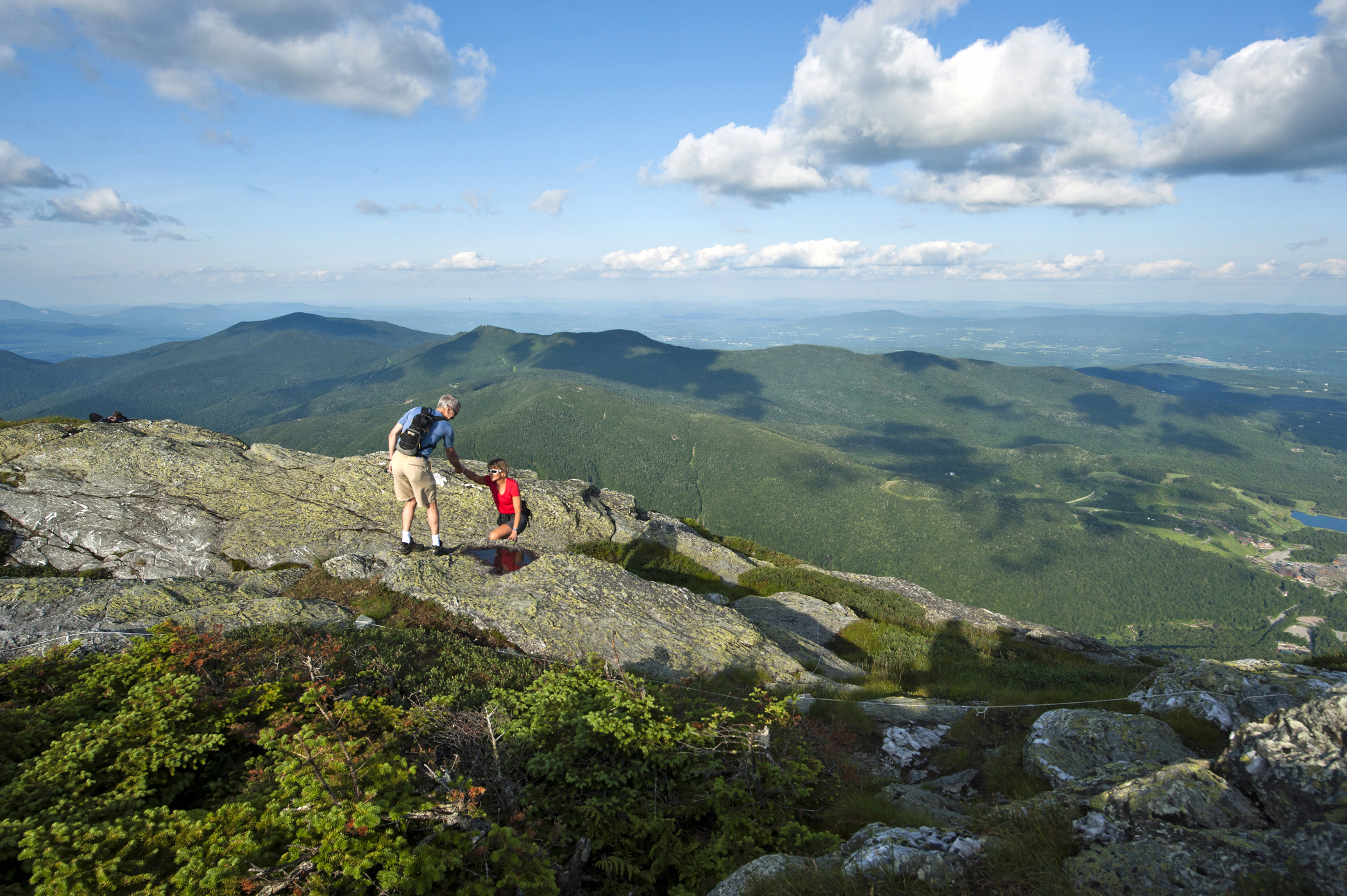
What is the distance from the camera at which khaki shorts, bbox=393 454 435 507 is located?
1495 cm

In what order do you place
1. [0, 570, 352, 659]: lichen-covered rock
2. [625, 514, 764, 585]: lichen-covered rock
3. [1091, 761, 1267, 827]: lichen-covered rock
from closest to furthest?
1. [1091, 761, 1267, 827]: lichen-covered rock
2. [0, 570, 352, 659]: lichen-covered rock
3. [625, 514, 764, 585]: lichen-covered rock

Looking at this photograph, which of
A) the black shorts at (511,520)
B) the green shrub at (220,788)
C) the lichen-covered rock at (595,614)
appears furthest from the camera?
the black shorts at (511,520)

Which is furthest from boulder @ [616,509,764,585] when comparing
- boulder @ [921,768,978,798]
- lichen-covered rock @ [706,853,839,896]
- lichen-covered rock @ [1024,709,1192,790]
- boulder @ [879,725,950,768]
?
lichen-covered rock @ [706,853,839,896]

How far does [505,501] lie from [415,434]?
335 cm

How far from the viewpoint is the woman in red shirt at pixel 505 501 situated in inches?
637

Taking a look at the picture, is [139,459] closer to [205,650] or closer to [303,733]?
[205,650]

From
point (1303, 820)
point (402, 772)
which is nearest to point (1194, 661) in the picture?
point (1303, 820)

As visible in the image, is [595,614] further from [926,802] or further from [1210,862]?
[1210,862]

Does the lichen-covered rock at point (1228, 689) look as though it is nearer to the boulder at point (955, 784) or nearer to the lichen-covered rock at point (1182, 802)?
the boulder at point (955, 784)

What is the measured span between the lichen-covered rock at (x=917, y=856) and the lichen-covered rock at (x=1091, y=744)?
3.38m

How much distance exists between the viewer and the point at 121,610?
10.6 meters

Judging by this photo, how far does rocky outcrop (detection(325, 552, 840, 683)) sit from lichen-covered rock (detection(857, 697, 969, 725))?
1.69 m

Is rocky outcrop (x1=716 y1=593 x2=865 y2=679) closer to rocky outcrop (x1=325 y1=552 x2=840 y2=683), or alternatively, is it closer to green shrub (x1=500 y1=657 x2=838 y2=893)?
rocky outcrop (x1=325 y1=552 x2=840 y2=683)

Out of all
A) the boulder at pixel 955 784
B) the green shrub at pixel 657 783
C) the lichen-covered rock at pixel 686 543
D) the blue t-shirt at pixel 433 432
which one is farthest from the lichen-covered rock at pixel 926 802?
the lichen-covered rock at pixel 686 543
